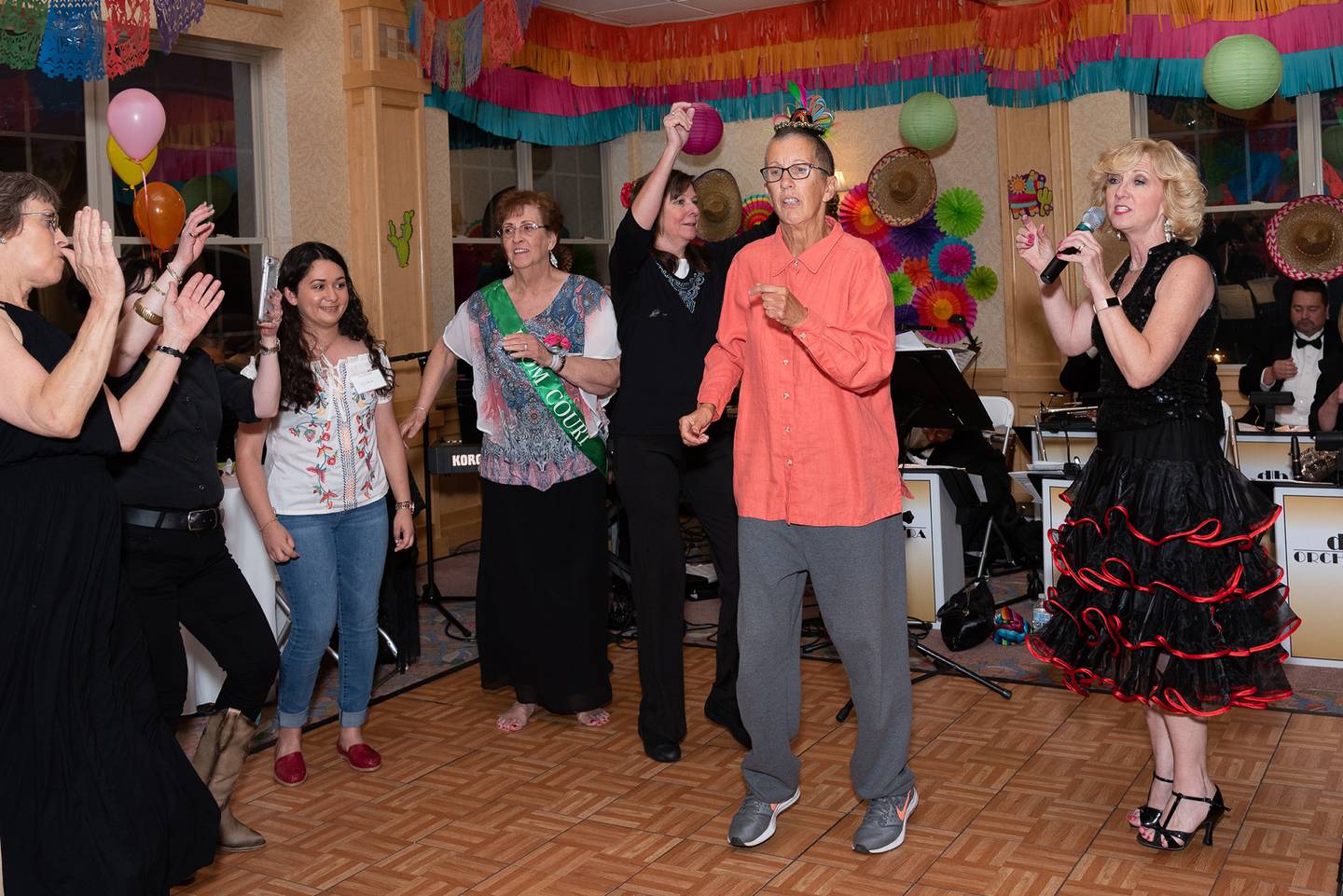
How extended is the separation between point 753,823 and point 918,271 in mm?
5746

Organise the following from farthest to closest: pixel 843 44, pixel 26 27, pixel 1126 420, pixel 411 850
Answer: pixel 843 44
pixel 26 27
pixel 411 850
pixel 1126 420

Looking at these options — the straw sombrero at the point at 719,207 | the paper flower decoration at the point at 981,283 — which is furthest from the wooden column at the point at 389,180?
the paper flower decoration at the point at 981,283

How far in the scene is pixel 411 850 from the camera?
3312mm

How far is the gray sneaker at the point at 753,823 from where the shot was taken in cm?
324

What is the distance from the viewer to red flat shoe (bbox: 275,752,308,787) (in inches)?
151

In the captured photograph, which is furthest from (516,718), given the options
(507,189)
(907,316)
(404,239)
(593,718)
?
(907,316)

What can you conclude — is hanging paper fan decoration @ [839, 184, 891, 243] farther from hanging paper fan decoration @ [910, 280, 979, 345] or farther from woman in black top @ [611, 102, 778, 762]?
woman in black top @ [611, 102, 778, 762]

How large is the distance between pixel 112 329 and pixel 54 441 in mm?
253

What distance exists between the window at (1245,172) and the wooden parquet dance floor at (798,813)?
13.9ft

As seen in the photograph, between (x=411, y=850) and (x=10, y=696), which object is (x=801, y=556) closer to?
(x=411, y=850)

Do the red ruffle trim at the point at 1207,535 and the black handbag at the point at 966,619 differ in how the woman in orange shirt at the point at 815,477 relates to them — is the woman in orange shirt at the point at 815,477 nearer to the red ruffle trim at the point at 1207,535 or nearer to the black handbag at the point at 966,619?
the red ruffle trim at the point at 1207,535

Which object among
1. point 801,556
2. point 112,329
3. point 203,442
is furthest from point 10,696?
point 801,556

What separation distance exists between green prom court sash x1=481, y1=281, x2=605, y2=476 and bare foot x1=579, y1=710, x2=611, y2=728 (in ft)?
2.74

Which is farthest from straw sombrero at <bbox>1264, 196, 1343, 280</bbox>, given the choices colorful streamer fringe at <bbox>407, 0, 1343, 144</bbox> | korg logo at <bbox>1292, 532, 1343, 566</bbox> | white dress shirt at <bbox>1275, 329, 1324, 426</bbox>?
korg logo at <bbox>1292, 532, 1343, 566</bbox>
